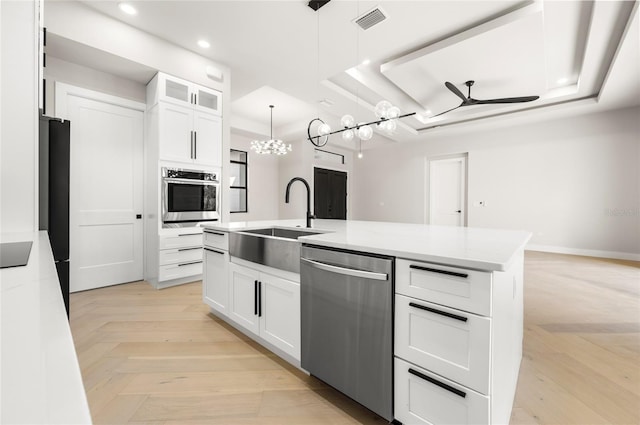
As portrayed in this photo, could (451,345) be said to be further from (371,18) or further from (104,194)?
(104,194)

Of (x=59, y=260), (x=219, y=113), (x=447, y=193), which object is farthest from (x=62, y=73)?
Answer: (x=447, y=193)

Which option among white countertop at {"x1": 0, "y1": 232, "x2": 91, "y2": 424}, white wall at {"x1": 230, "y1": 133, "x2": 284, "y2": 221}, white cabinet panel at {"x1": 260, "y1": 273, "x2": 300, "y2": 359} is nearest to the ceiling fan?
white cabinet panel at {"x1": 260, "y1": 273, "x2": 300, "y2": 359}

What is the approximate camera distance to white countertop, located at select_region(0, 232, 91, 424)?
6.6 inches

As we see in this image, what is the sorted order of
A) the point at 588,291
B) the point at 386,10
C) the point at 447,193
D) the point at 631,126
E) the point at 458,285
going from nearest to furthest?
the point at 458,285
the point at 386,10
the point at 588,291
the point at 631,126
the point at 447,193

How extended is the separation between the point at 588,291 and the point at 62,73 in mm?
6299

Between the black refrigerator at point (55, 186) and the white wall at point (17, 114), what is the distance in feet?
1.61

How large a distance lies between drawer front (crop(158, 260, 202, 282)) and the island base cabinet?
1050 mm

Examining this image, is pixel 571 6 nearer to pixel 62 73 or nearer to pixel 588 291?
pixel 588 291

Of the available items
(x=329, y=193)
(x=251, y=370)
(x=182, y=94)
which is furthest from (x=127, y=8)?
(x=329, y=193)

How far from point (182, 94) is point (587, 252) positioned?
7437 mm

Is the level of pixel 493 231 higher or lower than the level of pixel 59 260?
higher

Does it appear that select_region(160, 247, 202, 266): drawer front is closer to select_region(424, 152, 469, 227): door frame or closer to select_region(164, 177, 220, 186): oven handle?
select_region(164, 177, 220, 186): oven handle

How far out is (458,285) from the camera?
3.43 ft

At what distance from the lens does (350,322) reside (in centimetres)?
136
